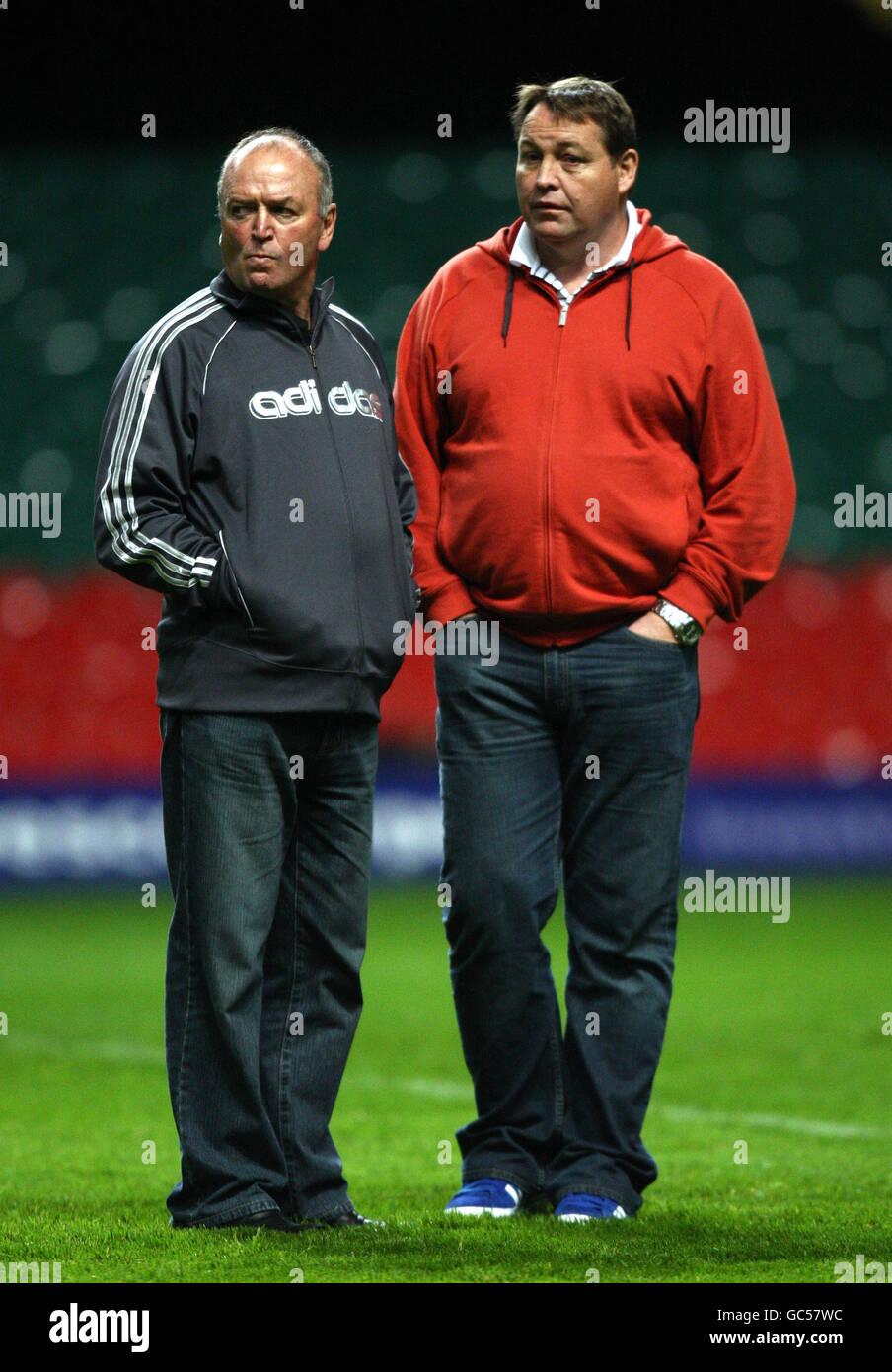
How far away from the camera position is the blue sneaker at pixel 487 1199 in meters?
3.90

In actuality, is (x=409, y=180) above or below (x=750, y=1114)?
above

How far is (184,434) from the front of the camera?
3.66 meters

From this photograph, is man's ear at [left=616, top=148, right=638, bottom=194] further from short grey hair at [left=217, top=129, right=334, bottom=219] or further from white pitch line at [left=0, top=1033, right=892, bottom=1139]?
white pitch line at [left=0, top=1033, right=892, bottom=1139]

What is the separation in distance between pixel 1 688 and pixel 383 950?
4843 millimetres

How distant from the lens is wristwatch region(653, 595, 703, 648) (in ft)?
13.1

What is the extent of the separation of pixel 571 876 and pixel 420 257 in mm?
13498

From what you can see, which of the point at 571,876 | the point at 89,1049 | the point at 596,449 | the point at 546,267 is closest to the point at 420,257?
the point at 89,1049

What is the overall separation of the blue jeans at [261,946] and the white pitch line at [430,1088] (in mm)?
2031

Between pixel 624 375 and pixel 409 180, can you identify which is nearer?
pixel 624 375

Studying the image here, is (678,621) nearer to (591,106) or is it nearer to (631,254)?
(631,254)

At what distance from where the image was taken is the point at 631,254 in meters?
4.08

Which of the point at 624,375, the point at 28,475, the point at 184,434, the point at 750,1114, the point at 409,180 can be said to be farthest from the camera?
the point at 409,180

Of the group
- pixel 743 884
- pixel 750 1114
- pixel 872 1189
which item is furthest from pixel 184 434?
pixel 743 884
